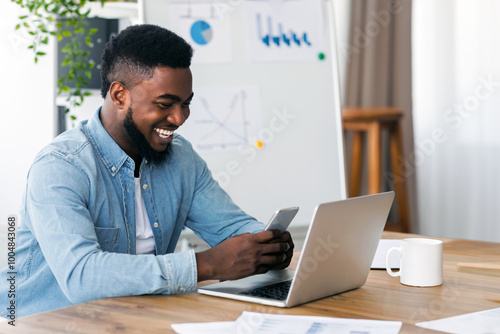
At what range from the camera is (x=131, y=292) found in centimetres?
124

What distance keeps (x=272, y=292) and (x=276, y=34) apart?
1.79 m

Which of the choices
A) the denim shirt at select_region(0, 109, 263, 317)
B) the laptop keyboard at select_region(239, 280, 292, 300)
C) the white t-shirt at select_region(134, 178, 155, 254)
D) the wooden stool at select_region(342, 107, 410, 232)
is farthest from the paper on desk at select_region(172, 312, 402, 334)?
the wooden stool at select_region(342, 107, 410, 232)

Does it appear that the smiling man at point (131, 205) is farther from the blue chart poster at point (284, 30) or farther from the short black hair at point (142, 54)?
the blue chart poster at point (284, 30)

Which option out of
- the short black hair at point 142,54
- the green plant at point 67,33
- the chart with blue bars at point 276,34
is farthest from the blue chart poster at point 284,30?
the short black hair at point 142,54

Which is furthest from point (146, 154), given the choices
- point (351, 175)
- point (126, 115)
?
point (351, 175)

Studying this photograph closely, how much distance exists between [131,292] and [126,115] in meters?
0.47

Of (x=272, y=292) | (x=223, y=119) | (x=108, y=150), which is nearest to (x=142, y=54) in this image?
(x=108, y=150)

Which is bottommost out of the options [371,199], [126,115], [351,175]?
[351,175]

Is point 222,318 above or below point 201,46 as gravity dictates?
below

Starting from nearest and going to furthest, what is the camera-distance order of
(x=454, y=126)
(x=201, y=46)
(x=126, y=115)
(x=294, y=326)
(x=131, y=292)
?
(x=294, y=326), (x=131, y=292), (x=126, y=115), (x=201, y=46), (x=454, y=126)

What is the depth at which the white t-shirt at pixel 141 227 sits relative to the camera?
1.59 meters

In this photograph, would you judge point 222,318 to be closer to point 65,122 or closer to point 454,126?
point 65,122

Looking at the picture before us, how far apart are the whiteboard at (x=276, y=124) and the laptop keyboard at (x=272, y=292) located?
4.90 feet

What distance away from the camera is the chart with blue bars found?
2840mm
